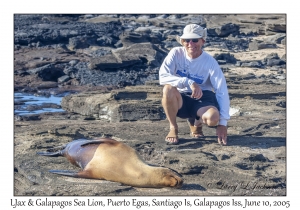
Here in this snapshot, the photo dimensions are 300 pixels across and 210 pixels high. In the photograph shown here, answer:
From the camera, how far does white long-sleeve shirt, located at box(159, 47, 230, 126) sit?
720 cm

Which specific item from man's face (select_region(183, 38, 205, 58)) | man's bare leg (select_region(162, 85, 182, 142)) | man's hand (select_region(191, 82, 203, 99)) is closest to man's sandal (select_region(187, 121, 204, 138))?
man's bare leg (select_region(162, 85, 182, 142))

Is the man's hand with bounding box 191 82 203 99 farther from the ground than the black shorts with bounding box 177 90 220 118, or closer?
farther from the ground

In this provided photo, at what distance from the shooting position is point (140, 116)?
9422mm

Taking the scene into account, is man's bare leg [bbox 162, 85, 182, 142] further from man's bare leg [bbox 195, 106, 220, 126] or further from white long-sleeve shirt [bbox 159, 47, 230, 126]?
man's bare leg [bbox 195, 106, 220, 126]

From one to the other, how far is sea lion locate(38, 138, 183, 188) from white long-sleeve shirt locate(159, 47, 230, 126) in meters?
1.11

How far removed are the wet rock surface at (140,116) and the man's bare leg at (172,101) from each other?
0.31 m

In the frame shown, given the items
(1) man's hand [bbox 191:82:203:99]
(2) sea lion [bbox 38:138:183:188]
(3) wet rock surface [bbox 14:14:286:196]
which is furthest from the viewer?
(1) man's hand [bbox 191:82:203:99]

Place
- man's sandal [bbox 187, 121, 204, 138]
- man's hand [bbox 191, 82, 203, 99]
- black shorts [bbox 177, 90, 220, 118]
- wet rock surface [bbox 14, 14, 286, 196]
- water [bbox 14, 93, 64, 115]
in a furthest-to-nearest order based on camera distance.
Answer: water [bbox 14, 93, 64, 115] → man's sandal [bbox 187, 121, 204, 138] → black shorts [bbox 177, 90, 220, 118] → man's hand [bbox 191, 82, 203, 99] → wet rock surface [bbox 14, 14, 286, 196]

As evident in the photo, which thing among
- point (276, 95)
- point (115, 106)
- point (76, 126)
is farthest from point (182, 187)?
point (276, 95)

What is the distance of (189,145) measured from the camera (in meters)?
7.31

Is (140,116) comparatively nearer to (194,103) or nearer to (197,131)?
(197,131)

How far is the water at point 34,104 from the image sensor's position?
1147 cm

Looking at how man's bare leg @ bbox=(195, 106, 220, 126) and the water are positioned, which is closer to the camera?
man's bare leg @ bbox=(195, 106, 220, 126)

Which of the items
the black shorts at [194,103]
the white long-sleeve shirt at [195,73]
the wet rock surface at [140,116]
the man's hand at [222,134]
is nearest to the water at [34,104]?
the wet rock surface at [140,116]
